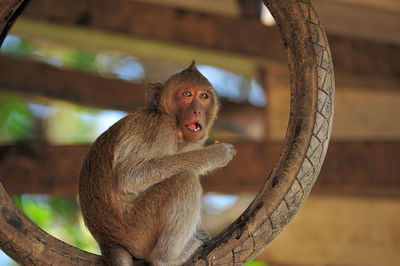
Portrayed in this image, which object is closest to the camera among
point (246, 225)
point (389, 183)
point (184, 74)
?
point (246, 225)

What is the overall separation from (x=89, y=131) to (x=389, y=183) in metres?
10.6

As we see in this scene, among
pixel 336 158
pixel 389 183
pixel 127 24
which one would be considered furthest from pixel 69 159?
pixel 389 183

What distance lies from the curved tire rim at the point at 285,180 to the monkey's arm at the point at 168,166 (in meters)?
0.64

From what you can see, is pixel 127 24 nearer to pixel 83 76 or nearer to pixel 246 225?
pixel 83 76

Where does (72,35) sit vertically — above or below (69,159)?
above

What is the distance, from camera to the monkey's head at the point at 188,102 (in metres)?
3.54

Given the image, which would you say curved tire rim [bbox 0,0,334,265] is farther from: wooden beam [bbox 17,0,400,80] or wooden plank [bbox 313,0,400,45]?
wooden plank [bbox 313,0,400,45]

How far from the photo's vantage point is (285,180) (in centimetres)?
250

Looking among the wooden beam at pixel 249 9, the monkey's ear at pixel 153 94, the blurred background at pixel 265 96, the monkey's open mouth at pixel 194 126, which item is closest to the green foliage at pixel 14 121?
the blurred background at pixel 265 96

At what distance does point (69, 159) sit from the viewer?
5512mm

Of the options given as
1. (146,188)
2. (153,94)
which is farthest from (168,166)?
(153,94)

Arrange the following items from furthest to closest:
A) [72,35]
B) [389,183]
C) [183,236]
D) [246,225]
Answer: [72,35] → [389,183] → [183,236] → [246,225]

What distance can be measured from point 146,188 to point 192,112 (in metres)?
0.64

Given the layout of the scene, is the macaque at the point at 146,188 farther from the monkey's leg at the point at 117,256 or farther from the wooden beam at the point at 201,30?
the wooden beam at the point at 201,30
